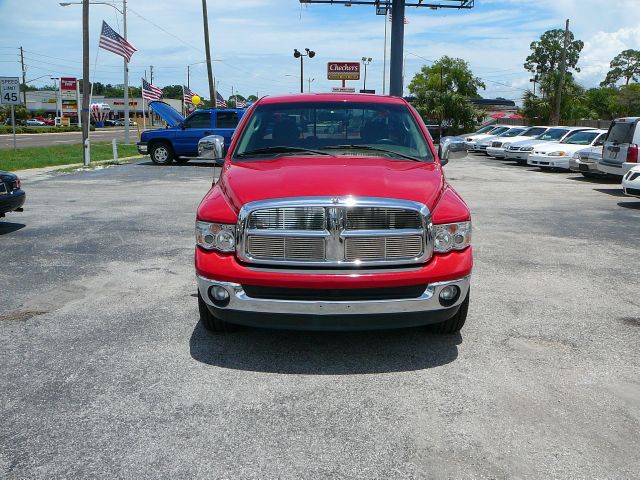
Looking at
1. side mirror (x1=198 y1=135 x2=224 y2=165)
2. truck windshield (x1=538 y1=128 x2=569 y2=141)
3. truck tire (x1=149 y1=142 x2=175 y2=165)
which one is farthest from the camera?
truck windshield (x1=538 y1=128 x2=569 y2=141)

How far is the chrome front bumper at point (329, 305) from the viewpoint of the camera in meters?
3.96

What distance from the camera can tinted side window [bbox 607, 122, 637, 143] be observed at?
15050 mm

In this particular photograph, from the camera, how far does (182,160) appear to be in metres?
23.1

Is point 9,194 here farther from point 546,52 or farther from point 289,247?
point 546,52

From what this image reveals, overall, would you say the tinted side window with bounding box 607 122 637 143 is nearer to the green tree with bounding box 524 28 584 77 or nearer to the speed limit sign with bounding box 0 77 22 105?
the speed limit sign with bounding box 0 77 22 105

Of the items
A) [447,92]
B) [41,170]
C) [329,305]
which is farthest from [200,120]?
[447,92]

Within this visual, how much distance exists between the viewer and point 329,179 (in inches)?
169

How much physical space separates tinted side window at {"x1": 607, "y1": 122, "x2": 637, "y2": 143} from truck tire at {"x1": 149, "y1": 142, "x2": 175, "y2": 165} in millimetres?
14141

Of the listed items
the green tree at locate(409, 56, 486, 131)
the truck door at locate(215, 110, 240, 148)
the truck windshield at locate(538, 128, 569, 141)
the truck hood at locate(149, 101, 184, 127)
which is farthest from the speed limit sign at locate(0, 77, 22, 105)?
the green tree at locate(409, 56, 486, 131)

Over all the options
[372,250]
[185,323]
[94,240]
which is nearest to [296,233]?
[372,250]

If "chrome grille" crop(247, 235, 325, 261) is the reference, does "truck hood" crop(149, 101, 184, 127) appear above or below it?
above

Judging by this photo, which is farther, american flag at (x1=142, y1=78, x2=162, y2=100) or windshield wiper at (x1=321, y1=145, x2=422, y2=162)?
american flag at (x1=142, y1=78, x2=162, y2=100)

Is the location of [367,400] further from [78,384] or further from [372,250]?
[78,384]

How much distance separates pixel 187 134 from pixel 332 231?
18644 millimetres
